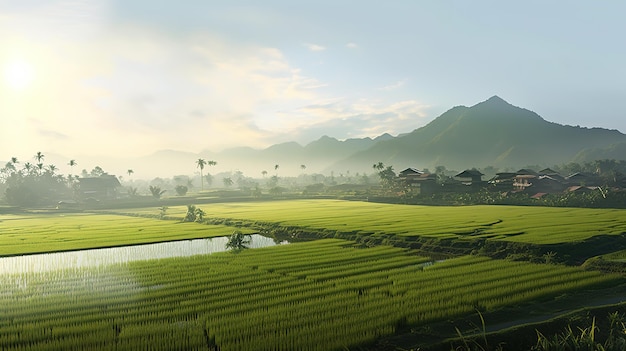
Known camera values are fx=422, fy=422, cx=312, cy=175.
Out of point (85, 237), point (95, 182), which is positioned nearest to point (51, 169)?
point (95, 182)

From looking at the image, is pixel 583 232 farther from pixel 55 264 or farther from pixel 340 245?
pixel 55 264

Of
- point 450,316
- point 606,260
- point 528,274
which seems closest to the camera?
point 450,316

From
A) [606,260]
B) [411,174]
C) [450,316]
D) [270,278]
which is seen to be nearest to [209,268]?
[270,278]

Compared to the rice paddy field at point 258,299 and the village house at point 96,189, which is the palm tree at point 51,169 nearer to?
the village house at point 96,189

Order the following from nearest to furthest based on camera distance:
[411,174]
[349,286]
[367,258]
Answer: [349,286]
[367,258]
[411,174]

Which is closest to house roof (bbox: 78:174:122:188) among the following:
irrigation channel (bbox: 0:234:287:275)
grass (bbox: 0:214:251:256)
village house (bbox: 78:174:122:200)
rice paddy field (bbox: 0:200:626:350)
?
village house (bbox: 78:174:122:200)

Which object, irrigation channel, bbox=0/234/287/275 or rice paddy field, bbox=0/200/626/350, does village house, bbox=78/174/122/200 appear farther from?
rice paddy field, bbox=0/200/626/350

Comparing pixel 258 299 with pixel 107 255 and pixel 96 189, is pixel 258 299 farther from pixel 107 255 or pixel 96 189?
pixel 96 189
